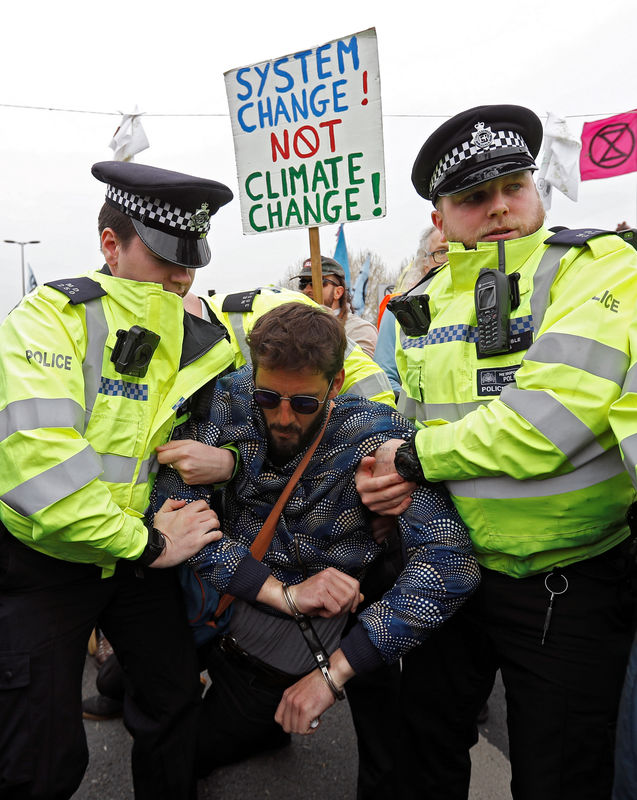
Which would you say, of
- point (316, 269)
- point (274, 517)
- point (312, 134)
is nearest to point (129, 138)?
point (312, 134)

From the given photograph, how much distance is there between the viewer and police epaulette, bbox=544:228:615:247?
1497 millimetres

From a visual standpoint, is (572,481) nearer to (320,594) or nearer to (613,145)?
(320,594)

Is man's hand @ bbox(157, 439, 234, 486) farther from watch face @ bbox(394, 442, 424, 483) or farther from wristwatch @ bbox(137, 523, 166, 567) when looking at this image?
watch face @ bbox(394, 442, 424, 483)

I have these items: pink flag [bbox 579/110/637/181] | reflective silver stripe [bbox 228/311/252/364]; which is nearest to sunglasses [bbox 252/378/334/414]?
reflective silver stripe [bbox 228/311/252/364]

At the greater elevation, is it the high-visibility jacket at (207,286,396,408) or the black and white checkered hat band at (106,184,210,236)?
the black and white checkered hat band at (106,184,210,236)

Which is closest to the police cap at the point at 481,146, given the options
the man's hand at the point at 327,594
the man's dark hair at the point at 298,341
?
the man's dark hair at the point at 298,341

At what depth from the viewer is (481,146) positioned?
1688 millimetres

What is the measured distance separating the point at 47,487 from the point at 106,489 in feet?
0.52

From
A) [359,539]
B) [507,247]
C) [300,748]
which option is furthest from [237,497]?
[300,748]

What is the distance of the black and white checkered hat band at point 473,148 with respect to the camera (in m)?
1.69

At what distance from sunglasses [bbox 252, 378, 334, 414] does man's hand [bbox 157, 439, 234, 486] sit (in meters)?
0.25

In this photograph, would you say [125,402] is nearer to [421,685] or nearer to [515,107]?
[421,685]

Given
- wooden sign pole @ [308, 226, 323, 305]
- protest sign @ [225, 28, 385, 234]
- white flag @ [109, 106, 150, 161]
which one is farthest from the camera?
white flag @ [109, 106, 150, 161]

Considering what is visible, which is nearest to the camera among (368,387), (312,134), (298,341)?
(298,341)
